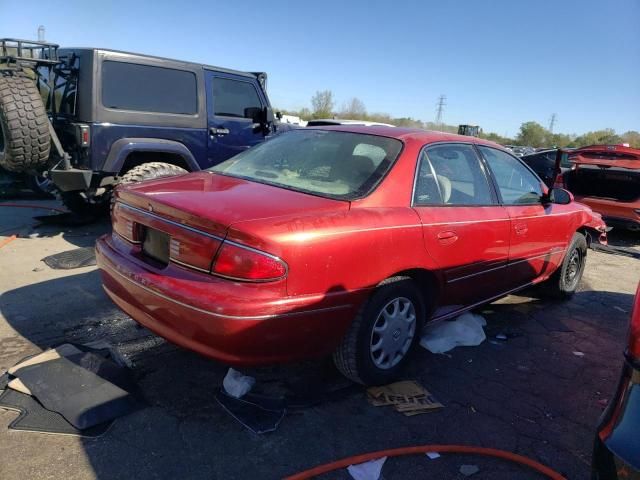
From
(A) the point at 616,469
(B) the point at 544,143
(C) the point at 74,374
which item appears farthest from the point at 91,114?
(B) the point at 544,143

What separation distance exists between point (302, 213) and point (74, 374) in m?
1.67

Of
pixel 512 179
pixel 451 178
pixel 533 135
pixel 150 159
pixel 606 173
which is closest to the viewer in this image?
pixel 451 178

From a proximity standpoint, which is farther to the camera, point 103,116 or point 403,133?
point 103,116

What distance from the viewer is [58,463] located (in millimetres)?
2254

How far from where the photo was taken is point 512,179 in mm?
4199

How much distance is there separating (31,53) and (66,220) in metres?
2.13

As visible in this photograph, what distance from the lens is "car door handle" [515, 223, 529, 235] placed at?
12.9 ft

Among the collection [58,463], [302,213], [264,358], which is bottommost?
[58,463]

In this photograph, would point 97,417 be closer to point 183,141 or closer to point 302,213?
point 302,213

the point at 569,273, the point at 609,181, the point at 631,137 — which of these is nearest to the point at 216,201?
the point at 569,273

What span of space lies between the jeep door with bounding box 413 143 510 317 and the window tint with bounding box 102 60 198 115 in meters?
3.78

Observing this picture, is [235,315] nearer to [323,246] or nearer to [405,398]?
[323,246]

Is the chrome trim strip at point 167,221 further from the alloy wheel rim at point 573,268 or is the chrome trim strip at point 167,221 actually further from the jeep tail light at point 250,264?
the alloy wheel rim at point 573,268

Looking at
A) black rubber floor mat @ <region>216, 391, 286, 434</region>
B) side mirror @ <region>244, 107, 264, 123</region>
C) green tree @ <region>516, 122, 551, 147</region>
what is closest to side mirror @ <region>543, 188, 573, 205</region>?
black rubber floor mat @ <region>216, 391, 286, 434</region>
